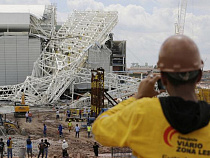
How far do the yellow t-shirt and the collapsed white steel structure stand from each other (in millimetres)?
40494

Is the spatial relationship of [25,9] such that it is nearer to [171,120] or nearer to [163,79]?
[163,79]

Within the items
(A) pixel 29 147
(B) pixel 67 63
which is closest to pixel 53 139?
(A) pixel 29 147

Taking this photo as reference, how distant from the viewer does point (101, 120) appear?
9.45ft

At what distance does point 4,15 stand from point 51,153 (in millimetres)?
43267

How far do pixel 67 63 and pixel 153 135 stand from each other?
1857 inches

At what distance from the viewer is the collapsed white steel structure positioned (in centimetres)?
4516

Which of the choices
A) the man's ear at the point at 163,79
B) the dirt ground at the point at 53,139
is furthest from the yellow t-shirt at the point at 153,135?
the dirt ground at the point at 53,139

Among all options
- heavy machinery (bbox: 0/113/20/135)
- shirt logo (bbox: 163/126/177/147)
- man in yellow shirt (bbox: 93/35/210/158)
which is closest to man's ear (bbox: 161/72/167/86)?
man in yellow shirt (bbox: 93/35/210/158)

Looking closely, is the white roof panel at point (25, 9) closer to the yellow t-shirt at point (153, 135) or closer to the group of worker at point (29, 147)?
the group of worker at point (29, 147)

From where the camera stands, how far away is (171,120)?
8.48ft

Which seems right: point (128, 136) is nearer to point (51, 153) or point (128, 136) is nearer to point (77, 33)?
point (51, 153)

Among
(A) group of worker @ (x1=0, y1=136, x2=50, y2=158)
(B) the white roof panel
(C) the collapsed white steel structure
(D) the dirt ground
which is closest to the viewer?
(A) group of worker @ (x1=0, y1=136, x2=50, y2=158)

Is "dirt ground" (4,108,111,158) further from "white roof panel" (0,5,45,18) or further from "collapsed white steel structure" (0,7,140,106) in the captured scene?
"white roof panel" (0,5,45,18)

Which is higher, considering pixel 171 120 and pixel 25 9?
pixel 25 9
